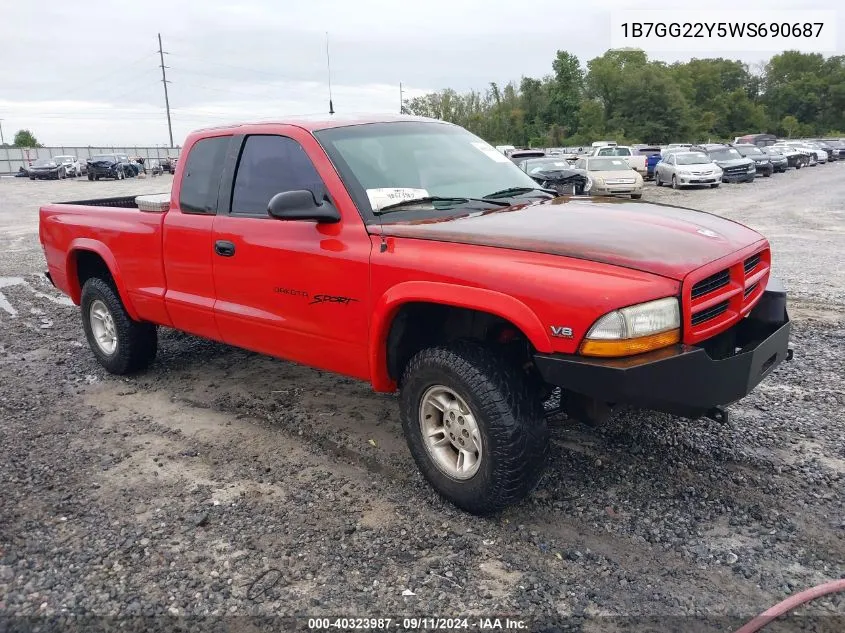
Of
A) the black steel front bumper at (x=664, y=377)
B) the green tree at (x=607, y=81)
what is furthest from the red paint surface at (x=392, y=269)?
the green tree at (x=607, y=81)

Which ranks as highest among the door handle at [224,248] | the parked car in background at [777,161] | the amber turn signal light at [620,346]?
the parked car in background at [777,161]

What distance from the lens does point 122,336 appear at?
Result: 17.9 ft

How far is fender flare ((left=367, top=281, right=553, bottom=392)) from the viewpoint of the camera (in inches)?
114

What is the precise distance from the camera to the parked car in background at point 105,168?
4091 centimetres

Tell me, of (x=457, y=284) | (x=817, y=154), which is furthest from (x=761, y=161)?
(x=457, y=284)

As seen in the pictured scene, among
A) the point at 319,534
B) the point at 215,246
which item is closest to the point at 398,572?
the point at 319,534

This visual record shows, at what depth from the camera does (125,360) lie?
18.1 ft

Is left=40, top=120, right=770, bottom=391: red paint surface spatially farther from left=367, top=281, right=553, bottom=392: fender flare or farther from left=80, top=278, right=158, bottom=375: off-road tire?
left=80, top=278, right=158, bottom=375: off-road tire

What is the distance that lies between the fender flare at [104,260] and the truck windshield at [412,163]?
2223 millimetres

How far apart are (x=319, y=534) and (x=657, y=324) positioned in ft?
5.79

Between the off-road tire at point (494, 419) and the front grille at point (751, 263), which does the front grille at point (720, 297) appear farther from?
the off-road tire at point (494, 419)

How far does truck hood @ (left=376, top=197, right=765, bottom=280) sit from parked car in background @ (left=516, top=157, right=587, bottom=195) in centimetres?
1371

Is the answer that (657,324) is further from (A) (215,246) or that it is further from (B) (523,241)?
(A) (215,246)

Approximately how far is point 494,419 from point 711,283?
109 cm
